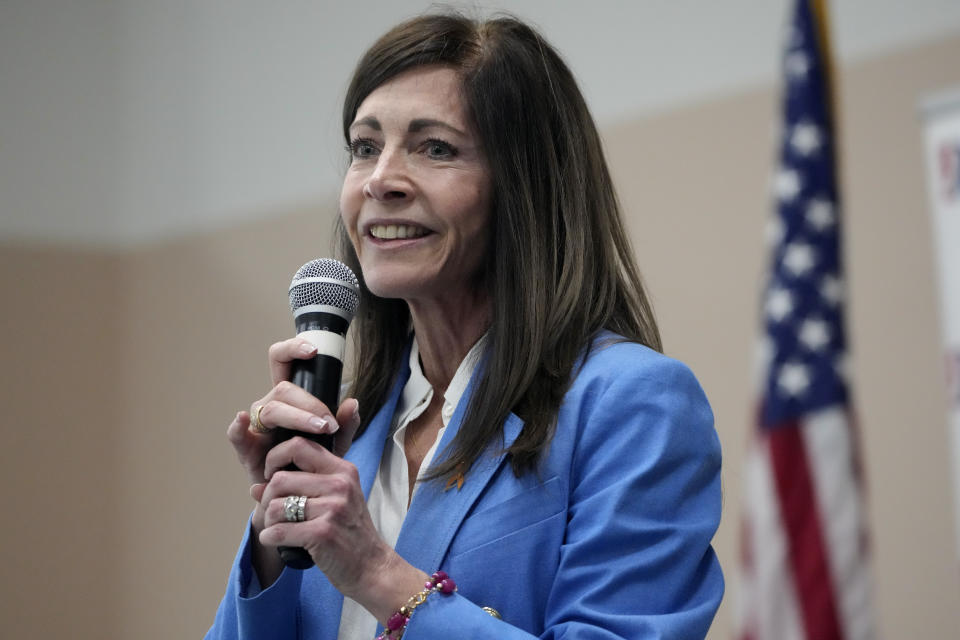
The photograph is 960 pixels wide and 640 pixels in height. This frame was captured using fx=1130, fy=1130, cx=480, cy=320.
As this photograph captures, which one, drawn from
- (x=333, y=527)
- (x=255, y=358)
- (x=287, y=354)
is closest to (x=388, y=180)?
(x=287, y=354)

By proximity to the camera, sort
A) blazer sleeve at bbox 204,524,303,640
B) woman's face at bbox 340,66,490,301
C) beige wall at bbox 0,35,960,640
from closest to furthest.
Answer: blazer sleeve at bbox 204,524,303,640 < woman's face at bbox 340,66,490,301 < beige wall at bbox 0,35,960,640

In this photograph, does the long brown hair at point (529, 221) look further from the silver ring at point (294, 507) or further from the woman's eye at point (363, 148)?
the silver ring at point (294, 507)

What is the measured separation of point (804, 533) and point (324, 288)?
2.61 ft

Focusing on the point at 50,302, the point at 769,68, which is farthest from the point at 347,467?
the point at 50,302

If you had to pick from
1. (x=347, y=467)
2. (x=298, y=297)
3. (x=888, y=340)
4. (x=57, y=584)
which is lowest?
(x=57, y=584)

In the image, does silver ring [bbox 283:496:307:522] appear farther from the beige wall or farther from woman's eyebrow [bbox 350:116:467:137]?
the beige wall

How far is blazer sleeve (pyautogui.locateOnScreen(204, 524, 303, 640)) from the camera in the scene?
5.55ft

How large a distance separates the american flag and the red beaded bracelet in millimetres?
497

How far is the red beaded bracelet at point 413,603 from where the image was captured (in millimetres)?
1493

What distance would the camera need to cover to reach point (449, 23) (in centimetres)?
191

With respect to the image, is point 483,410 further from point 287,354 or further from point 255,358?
point 255,358

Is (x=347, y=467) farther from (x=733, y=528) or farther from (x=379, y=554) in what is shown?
(x=733, y=528)

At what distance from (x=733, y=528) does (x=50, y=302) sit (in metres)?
3.55

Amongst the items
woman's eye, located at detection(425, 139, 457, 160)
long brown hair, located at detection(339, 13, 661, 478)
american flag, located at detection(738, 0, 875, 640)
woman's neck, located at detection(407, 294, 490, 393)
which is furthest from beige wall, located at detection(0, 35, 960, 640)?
american flag, located at detection(738, 0, 875, 640)
